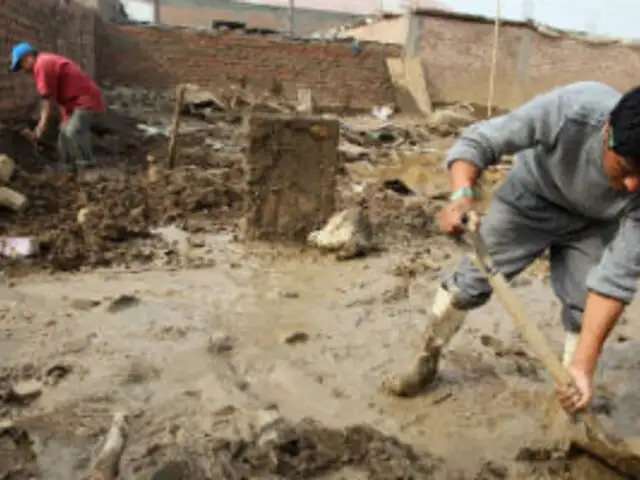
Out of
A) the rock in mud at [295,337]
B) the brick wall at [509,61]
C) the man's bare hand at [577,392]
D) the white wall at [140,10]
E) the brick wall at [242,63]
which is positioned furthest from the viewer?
the white wall at [140,10]

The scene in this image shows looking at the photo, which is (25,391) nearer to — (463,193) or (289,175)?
(463,193)

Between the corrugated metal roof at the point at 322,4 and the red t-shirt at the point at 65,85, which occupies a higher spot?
the corrugated metal roof at the point at 322,4

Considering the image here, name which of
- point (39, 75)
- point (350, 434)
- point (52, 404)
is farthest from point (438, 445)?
point (39, 75)

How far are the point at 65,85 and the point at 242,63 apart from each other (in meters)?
7.10

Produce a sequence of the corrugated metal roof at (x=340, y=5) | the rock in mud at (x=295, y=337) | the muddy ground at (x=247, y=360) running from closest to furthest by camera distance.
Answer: the muddy ground at (x=247, y=360) → the rock in mud at (x=295, y=337) → the corrugated metal roof at (x=340, y=5)

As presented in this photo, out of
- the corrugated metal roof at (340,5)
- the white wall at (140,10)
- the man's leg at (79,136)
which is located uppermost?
the corrugated metal roof at (340,5)

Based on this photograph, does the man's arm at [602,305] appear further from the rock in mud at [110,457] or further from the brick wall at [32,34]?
the brick wall at [32,34]

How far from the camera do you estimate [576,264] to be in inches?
104

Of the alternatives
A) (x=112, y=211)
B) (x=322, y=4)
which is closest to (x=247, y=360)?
(x=112, y=211)

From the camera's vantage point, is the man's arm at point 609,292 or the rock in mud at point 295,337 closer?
the man's arm at point 609,292

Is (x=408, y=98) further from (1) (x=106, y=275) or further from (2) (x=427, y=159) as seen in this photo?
(1) (x=106, y=275)

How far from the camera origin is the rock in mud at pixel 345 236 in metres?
4.93

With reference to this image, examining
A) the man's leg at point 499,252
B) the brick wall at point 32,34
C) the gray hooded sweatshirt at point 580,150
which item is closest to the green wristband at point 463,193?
the gray hooded sweatshirt at point 580,150

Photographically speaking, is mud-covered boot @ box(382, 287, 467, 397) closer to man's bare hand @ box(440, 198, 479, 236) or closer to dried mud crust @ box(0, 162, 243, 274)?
man's bare hand @ box(440, 198, 479, 236)
